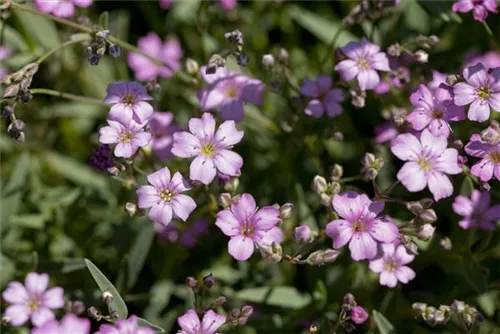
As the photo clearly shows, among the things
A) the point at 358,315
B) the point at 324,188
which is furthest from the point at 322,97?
the point at 358,315

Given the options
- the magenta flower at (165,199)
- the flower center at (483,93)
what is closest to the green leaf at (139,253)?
the magenta flower at (165,199)

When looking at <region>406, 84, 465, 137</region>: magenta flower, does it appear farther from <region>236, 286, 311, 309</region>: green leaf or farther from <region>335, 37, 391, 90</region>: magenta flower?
<region>236, 286, 311, 309</region>: green leaf

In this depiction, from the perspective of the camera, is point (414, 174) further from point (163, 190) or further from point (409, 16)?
point (409, 16)

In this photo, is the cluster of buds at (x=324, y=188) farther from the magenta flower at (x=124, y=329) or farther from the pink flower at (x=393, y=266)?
the magenta flower at (x=124, y=329)

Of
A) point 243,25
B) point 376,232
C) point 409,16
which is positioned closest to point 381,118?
point 409,16

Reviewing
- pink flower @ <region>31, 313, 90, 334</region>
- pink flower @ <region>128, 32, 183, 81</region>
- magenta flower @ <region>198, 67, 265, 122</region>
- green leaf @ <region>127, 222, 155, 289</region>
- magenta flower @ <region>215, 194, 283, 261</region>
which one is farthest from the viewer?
pink flower @ <region>128, 32, 183, 81</region>

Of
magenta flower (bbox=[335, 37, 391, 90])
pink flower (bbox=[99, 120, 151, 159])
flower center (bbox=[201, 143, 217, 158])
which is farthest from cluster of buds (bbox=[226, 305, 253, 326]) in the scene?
magenta flower (bbox=[335, 37, 391, 90])

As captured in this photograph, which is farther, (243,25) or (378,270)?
(243,25)
